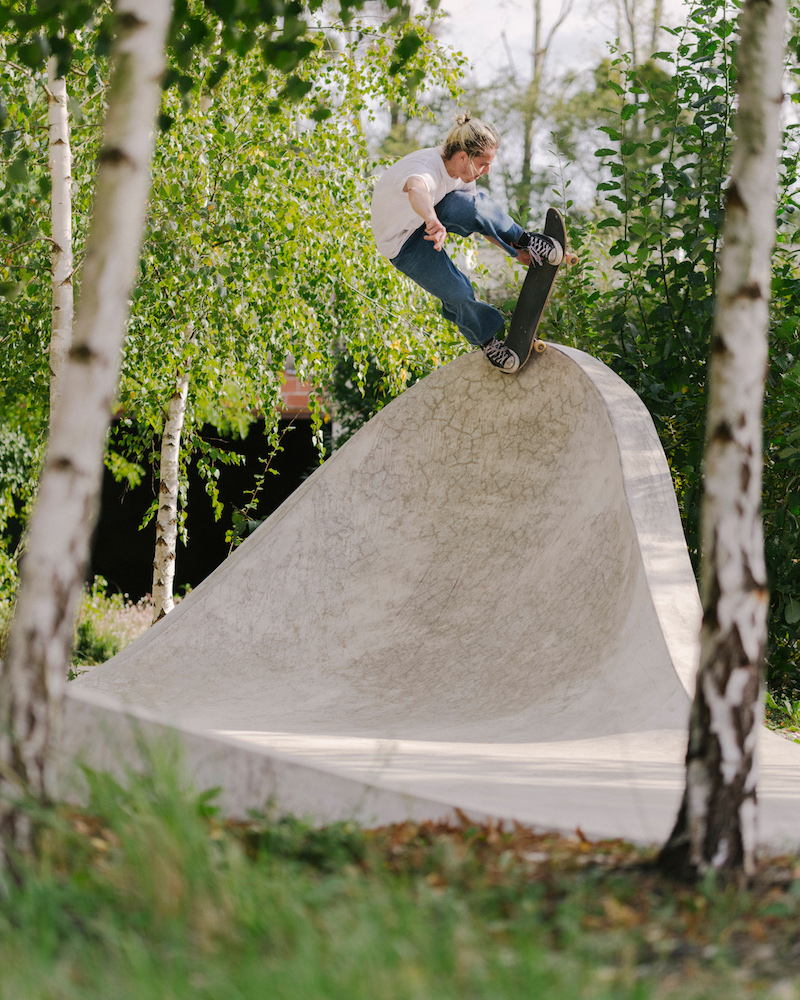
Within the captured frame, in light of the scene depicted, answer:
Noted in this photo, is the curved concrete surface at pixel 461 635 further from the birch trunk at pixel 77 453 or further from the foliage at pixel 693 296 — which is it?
the foliage at pixel 693 296

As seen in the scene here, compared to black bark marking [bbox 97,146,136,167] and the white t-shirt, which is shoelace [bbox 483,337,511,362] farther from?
black bark marking [bbox 97,146,136,167]

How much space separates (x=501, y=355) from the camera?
583cm

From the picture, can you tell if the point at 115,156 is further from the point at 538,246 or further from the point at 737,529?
the point at 538,246

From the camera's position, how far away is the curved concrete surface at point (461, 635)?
8.52 ft

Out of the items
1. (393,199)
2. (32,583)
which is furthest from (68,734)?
(393,199)

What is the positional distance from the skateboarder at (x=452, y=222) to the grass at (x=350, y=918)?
3.32 metres

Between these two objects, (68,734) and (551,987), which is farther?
(68,734)

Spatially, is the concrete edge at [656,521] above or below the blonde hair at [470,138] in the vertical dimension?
below

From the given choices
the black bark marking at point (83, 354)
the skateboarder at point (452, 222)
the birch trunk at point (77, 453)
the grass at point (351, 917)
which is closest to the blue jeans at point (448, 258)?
the skateboarder at point (452, 222)

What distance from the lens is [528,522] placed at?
5.51 m

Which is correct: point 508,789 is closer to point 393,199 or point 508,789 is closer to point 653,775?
point 653,775

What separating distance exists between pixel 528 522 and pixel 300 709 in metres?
1.81

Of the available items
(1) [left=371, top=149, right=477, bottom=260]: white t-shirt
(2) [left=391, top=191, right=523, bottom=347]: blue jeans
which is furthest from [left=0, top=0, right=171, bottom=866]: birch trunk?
(2) [left=391, top=191, right=523, bottom=347]: blue jeans

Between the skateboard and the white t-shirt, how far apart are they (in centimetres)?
59
